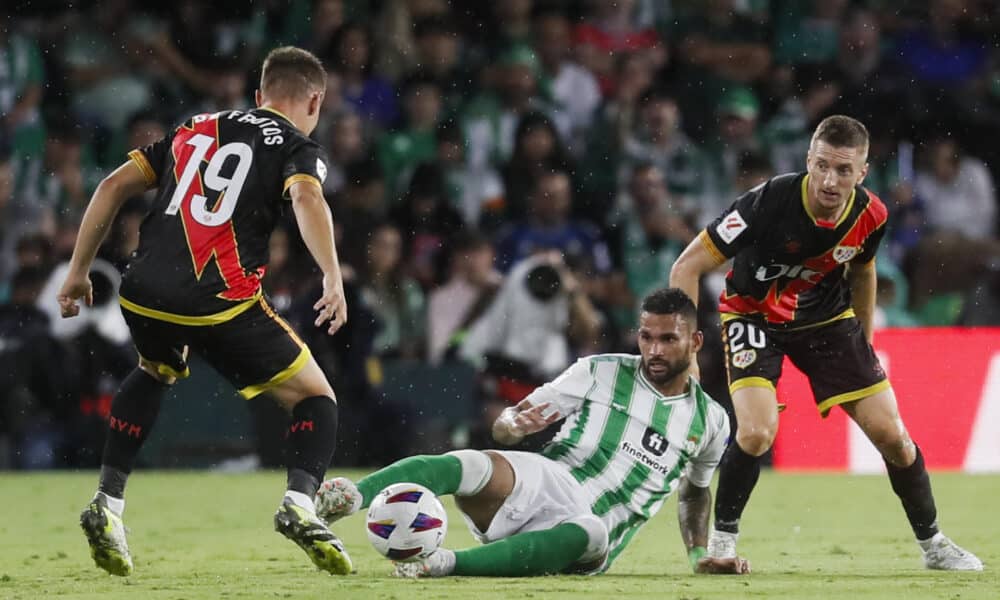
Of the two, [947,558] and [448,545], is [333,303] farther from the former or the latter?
[947,558]

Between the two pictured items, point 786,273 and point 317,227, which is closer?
point 317,227

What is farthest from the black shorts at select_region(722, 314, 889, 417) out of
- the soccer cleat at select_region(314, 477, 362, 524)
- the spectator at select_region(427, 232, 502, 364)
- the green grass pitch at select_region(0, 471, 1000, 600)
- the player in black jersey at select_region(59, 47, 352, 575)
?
the spectator at select_region(427, 232, 502, 364)

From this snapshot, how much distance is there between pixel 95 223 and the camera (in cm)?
639

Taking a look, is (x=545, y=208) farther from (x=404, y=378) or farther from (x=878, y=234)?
(x=878, y=234)

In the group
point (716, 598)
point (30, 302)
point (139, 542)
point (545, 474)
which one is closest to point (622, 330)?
point (30, 302)

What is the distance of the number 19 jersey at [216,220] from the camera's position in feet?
20.3

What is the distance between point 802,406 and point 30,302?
5.52 meters

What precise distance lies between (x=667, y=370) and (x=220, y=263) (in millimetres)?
1693

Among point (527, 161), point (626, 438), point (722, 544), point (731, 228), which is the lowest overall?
point (722, 544)

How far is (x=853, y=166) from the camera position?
6746mm

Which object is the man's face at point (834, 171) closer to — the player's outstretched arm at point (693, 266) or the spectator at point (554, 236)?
the player's outstretched arm at point (693, 266)

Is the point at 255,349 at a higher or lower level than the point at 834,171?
lower

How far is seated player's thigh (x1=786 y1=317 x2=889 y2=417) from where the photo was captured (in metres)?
7.11

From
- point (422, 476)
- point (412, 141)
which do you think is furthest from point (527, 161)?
point (422, 476)
